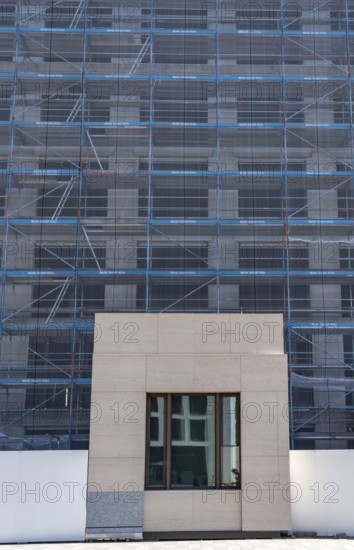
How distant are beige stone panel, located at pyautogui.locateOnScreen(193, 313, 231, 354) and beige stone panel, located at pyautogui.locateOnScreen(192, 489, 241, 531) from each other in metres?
2.58

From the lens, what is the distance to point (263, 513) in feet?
36.5

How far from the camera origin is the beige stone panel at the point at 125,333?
11.9 metres

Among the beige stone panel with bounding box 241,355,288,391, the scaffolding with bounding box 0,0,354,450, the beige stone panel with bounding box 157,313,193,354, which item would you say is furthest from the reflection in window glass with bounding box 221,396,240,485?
the scaffolding with bounding box 0,0,354,450

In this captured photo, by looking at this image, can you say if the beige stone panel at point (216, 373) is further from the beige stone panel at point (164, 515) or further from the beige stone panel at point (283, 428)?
the beige stone panel at point (164, 515)

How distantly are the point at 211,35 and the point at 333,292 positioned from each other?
8.56m

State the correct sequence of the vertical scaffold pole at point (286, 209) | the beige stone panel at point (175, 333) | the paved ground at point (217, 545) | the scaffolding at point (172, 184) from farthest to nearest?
the scaffolding at point (172, 184) → the vertical scaffold pole at point (286, 209) → the beige stone panel at point (175, 333) → the paved ground at point (217, 545)

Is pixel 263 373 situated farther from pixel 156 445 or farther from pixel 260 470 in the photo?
pixel 156 445

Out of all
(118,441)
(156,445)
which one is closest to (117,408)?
(118,441)

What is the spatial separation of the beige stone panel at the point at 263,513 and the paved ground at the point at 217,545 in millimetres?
271

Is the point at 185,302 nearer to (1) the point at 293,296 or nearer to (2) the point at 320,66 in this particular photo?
(1) the point at 293,296

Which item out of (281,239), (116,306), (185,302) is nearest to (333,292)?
(281,239)

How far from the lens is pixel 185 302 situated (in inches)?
692

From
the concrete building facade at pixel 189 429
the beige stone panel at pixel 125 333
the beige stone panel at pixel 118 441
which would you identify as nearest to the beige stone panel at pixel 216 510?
the concrete building facade at pixel 189 429

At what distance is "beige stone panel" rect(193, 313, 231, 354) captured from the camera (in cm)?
1188
